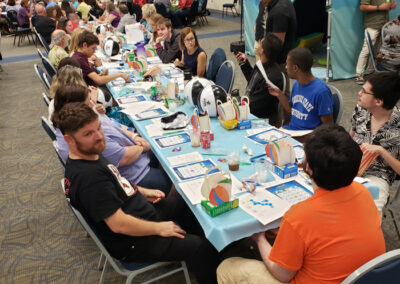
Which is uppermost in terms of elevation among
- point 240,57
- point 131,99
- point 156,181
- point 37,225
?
point 240,57

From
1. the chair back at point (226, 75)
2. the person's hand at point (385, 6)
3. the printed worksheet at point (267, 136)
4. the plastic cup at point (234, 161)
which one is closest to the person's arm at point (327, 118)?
the printed worksheet at point (267, 136)

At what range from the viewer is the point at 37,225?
3057mm

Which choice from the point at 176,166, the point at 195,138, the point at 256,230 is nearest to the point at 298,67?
the point at 195,138

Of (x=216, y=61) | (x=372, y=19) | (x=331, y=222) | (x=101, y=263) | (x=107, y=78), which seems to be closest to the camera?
(x=331, y=222)

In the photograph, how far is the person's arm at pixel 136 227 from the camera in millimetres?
1716

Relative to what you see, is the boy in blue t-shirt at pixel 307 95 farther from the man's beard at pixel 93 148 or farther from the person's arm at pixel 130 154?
the man's beard at pixel 93 148

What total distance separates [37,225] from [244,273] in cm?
214

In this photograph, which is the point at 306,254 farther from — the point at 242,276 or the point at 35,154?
the point at 35,154

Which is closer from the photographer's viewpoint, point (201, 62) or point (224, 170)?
point (224, 170)

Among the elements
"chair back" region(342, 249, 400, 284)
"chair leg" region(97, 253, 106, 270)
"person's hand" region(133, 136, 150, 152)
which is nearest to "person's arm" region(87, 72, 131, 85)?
"person's hand" region(133, 136, 150, 152)

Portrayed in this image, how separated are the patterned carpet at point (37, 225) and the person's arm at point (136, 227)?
633 mm

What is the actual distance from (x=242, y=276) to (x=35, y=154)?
3542mm

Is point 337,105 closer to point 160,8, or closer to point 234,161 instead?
point 234,161

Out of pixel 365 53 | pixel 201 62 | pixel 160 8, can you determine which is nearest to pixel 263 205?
pixel 201 62
